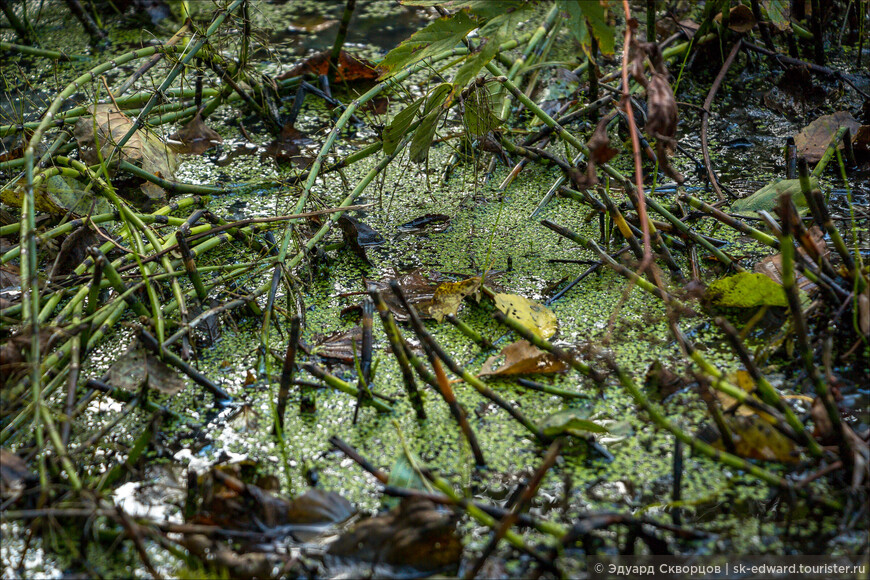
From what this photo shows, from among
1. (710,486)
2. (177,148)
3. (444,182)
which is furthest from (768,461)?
(177,148)

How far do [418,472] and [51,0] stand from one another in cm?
282

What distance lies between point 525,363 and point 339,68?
148cm

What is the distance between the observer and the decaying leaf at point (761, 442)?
1041mm

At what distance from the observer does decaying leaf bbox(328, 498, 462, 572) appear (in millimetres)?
953

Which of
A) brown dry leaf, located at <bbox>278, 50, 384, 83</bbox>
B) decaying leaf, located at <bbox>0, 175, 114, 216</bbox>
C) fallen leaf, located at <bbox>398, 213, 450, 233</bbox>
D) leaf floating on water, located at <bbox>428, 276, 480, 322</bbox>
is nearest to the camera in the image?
leaf floating on water, located at <bbox>428, 276, 480, 322</bbox>

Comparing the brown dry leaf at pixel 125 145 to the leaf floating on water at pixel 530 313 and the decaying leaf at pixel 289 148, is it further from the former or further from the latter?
the leaf floating on water at pixel 530 313

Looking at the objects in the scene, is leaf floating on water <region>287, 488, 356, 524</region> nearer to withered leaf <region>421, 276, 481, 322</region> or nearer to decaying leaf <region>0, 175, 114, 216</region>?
withered leaf <region>421, 276, 481, 322</region>

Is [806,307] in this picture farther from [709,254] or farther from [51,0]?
[51,0]

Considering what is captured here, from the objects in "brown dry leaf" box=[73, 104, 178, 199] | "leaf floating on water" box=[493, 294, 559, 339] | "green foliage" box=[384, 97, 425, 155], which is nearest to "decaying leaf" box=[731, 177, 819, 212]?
"leaf floating on water" box=[493, 294, 559, 339]

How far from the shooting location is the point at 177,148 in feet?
6.38

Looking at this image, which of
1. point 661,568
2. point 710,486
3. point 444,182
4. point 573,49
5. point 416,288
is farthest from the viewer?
point 573,49

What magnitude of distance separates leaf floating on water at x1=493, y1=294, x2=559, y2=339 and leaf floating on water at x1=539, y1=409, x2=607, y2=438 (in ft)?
0.79

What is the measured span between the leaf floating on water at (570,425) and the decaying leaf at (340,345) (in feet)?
1.25

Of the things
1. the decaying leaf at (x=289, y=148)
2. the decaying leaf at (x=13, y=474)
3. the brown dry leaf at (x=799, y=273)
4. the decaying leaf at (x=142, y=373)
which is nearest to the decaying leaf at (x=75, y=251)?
the decaying leaf at (x=142, y=373)
